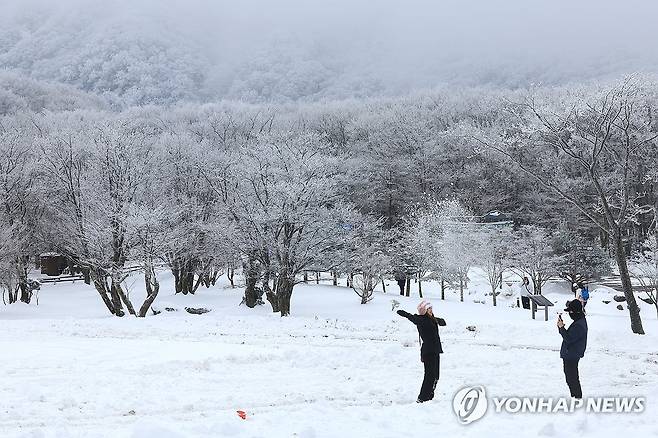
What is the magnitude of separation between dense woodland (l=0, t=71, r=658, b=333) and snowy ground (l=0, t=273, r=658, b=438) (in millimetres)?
6566

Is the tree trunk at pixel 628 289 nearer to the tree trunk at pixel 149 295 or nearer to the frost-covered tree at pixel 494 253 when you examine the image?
the frost-covered tree at pixel 494 253

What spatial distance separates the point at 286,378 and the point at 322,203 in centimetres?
1926

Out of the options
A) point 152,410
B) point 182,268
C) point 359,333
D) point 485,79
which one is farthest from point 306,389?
point 485,79

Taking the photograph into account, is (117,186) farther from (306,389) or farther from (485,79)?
(485,79)

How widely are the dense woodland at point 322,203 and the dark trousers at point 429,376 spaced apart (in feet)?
35.0

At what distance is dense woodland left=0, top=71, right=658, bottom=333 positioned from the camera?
19016 mm

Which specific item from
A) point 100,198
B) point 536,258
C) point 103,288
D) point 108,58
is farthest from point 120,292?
point 108,58

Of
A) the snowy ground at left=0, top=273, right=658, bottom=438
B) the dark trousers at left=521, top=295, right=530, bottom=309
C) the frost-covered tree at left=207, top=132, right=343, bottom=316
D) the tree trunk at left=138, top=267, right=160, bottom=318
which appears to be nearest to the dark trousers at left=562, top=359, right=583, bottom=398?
the snowy ground at left=0, top=273, right=658, bottom=438

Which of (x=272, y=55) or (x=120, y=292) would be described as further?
(x=272, y=55)

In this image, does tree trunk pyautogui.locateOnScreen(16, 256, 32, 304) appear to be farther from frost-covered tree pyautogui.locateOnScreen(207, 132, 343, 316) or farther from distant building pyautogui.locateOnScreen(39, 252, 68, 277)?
frost-covered tree pyautogui.locateOnScreen(207, 132, 343, 316)

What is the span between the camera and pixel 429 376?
329 inches

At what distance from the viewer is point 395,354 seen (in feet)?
40.7

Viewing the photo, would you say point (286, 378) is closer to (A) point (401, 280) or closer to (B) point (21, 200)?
(A) point (401, 280)

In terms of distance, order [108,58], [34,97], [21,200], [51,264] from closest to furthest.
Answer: [21,200], [51,264], [34,97], [108,58]
